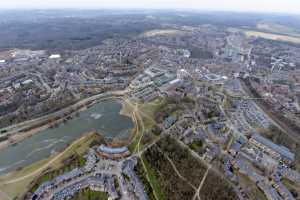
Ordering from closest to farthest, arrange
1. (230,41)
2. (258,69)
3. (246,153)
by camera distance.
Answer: (246,153)
(258,69)
(230,41)

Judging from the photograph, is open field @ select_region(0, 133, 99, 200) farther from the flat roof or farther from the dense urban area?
the flat roof

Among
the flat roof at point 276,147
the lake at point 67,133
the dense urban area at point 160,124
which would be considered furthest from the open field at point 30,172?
the flat roof at point 276,147

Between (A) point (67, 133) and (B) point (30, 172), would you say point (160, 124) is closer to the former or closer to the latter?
(A) point (67, 133)

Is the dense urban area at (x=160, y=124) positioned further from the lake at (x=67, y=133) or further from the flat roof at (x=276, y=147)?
the lake at (x=67, y=133)

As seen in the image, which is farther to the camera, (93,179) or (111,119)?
(111,119)

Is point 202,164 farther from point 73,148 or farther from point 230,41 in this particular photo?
point 230,41

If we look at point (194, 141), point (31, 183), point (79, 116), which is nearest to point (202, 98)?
point (194, 141)
